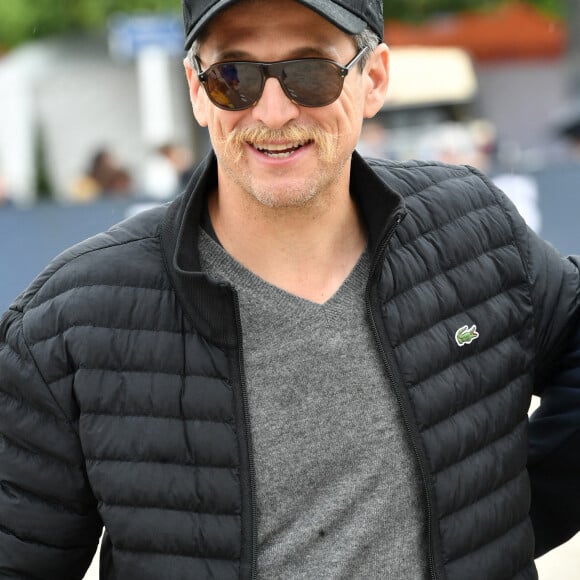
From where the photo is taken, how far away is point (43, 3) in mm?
21109

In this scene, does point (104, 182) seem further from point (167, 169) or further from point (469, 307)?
point (469, 307)

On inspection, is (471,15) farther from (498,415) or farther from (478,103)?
(498,415)

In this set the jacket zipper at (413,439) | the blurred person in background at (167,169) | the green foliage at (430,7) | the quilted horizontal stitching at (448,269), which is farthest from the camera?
the green foliage at (430,7)

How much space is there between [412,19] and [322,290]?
22024 millimetres

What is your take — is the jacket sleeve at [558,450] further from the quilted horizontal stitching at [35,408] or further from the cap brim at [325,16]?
the quilted horizontal stitching at [35,408]

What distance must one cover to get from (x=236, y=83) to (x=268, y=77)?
0.21ft

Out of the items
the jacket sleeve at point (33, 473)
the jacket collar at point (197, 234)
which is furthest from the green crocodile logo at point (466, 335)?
the jacket sleeve at point (33, 473)

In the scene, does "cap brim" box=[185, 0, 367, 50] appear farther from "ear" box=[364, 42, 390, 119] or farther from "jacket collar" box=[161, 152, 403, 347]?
"jacket collar" box=[161, 152, 403, 347]

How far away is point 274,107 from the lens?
2.26m

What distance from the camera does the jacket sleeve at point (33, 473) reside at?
2260 millimetres

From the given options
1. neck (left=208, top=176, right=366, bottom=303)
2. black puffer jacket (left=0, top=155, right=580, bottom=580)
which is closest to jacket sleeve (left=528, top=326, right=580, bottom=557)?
black puffer jacket (left=0, top=155, right=580, bottom=580)

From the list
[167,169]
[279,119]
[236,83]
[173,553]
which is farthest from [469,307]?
[167,169]

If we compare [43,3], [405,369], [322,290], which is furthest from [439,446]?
[43,3]

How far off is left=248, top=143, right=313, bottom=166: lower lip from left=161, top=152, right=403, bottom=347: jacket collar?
0.66ft
